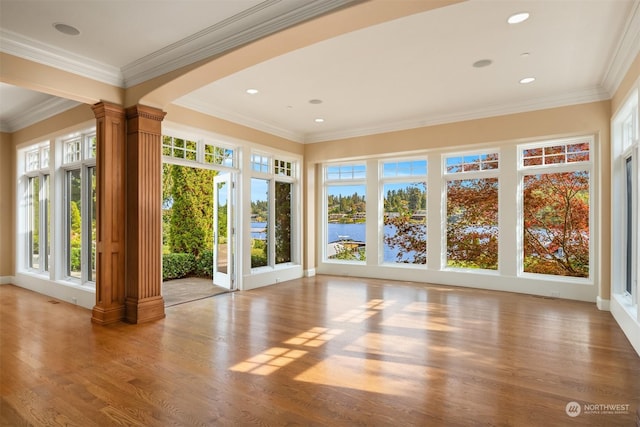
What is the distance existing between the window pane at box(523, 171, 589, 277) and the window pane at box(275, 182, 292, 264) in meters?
4.62

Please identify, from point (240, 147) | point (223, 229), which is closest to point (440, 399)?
point (240, 147)

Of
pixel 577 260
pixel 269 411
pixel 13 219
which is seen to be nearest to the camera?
pixel 269 411

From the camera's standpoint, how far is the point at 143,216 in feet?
15.1

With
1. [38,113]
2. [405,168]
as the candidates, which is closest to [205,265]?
[38,113]

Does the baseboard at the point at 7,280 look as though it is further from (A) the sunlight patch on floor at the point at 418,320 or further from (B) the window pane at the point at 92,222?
(A) the sunlight patch on floor at the point at 418,320

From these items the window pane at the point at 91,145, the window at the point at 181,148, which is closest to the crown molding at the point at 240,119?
the window at the point at 181,148

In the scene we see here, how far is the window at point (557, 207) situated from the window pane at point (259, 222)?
480cm

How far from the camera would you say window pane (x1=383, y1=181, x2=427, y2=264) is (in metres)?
7.46

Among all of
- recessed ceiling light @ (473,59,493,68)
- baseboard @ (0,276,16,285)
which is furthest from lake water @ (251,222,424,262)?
baseboard @ (0,276,16,285)

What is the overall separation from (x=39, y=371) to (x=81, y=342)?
0.73 meters

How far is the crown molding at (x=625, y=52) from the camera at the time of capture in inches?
130

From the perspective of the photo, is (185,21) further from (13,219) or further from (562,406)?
(13,219)

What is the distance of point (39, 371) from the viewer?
3.12m

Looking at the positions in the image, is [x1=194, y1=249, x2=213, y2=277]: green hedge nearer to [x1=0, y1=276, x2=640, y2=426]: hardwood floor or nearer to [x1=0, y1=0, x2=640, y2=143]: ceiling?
[x1=0, y1=276, x2=640, y2=426]: hardwood floor
